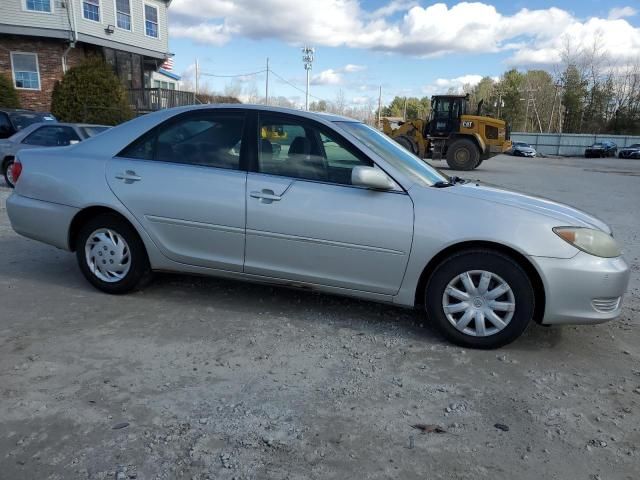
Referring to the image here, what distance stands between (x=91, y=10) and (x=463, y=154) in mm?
16786

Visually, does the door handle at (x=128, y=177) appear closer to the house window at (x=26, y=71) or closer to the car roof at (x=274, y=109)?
the car roof at (x=274, y=109)

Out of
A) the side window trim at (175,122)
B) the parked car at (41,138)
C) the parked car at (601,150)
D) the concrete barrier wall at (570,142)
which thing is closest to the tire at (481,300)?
the side window trim at (175,122)

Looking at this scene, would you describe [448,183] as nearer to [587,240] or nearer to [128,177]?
[587,240]

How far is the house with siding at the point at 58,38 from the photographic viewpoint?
20047 mm

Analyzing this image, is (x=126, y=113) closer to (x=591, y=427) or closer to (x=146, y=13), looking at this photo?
(x=146, y=13)

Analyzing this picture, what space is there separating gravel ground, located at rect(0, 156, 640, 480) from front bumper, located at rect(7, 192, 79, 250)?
0.48 m

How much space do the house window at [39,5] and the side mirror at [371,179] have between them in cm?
2183

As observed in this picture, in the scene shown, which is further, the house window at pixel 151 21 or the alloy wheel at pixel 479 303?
the house window at pixel 151 21

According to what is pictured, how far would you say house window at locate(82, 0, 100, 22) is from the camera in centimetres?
2102

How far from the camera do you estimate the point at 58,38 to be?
2059 cm

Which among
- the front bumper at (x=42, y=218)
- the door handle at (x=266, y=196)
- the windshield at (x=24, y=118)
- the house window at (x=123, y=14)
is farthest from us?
the house window at (x=123, y=14)

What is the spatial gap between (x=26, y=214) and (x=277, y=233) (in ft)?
7.96

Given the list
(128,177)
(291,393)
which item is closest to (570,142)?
(128,177)

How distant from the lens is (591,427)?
A: 8.86 feet
